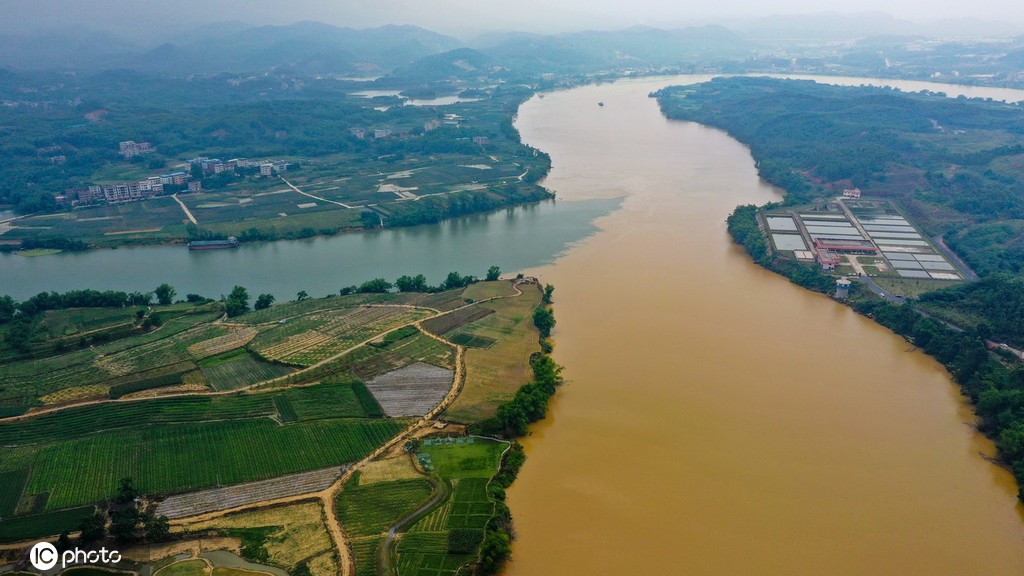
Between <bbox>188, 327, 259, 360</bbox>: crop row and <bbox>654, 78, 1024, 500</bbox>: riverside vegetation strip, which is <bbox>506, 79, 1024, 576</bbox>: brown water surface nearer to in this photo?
<bbox>654, 78, 1024, 500</bbox>: riverside vegetation strip

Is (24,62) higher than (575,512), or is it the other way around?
(24,62)

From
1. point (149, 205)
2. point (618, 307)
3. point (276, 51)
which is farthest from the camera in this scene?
point (276, 51)

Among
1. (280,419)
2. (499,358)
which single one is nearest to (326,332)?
(280,419)

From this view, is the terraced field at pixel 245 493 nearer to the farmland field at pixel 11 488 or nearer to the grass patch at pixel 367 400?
the grass patch at pixel 367 400

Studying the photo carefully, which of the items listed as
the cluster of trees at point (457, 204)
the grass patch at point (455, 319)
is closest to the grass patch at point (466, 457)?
the grass patch at point (455, 319)

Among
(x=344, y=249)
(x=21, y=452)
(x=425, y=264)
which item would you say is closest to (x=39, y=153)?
(x=344, y=249)

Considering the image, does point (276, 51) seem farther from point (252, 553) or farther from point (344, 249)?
point (252, 553)
